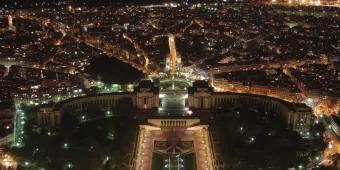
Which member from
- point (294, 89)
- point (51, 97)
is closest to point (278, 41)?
point (294, 89)

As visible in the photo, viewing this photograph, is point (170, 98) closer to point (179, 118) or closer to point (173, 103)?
point (173, 103)

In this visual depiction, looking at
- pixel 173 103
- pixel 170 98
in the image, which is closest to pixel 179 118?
pixel 173 103

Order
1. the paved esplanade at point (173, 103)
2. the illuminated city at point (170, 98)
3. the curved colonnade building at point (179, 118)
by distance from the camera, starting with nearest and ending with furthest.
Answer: the illuminated city at point (170, 98)
the curved colonnade building at point (179, 118)
the paved esplanade at point (173, 103)

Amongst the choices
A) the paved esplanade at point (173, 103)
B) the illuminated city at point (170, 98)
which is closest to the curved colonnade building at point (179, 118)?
the illuminated city at point (170, 98)

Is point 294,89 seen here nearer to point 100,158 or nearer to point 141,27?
point 100,158

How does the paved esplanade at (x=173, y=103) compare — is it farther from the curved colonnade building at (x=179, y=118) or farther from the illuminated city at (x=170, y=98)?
the curved colonnade building at (x=179, y=118)

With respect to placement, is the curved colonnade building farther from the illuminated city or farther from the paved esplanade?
the paved esplanade

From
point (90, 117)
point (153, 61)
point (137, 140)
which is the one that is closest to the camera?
point (137, 140)

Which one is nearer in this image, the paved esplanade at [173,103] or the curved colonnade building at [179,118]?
the curved colonnade building at [179,118]
